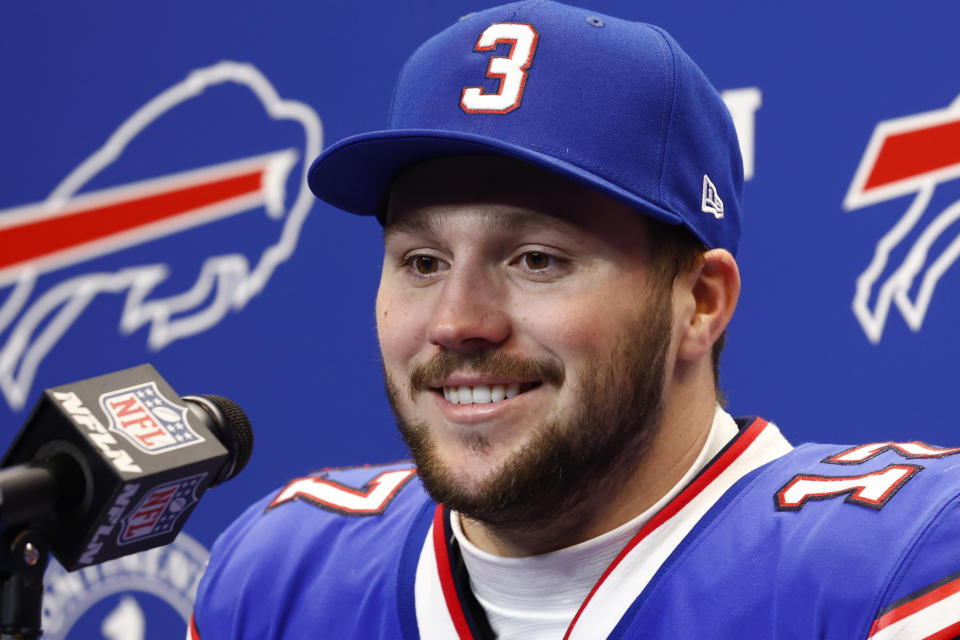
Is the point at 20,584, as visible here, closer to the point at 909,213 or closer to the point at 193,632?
the point at 193,632

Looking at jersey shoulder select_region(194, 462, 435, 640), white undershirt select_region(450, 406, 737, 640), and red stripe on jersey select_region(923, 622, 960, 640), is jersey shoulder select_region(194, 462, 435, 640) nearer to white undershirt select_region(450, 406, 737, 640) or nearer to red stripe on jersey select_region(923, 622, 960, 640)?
white undershirt select_region(450, 406, 737, 640)

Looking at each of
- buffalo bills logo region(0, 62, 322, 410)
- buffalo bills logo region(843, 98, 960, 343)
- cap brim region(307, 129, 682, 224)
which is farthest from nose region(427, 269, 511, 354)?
buffalo bills logo region(0, 62, 322, 410)

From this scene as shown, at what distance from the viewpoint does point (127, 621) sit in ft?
6.97

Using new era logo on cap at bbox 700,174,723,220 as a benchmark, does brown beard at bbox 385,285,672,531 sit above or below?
below

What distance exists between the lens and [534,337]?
42.7 inches

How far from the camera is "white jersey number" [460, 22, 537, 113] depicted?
1.10 m

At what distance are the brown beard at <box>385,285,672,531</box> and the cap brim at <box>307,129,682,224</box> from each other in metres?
0.13

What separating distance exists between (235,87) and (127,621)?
38.4 inches

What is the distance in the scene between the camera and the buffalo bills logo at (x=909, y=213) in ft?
5.70

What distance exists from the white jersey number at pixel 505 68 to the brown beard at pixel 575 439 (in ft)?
0.75

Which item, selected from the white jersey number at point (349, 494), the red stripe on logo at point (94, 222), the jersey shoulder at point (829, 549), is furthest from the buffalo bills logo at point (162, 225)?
the jersey shoulder at point (829, 549)

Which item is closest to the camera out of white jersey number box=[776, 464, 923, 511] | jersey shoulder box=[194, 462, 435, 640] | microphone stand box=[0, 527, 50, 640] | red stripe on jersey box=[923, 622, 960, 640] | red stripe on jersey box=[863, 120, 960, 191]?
microphone stand box=[0, 527, 50, 640]

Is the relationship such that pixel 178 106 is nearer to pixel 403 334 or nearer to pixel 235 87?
pixel 235 87

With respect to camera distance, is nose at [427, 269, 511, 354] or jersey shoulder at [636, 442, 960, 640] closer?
jersey shoulder at [636, 442, 960, 640]
